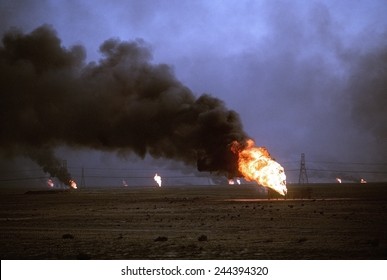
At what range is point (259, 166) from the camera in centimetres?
9694

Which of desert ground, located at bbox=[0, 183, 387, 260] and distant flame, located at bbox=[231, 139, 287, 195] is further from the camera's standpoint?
distant flame, located at bbox=[231, 139, 287, 195]

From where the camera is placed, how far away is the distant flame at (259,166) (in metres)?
96.4

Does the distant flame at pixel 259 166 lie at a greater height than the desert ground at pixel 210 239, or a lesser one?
greater

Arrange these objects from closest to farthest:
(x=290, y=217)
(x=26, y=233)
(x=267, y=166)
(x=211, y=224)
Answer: (x=26, y=233)
(x=211, y=224)
(x=290, y=217)
(x=267, y=166)

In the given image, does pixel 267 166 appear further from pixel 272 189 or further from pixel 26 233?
pixel 26 233

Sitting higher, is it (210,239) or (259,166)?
(259,166)

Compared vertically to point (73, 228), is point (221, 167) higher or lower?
higher

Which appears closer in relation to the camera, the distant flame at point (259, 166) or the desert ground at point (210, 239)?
the desert ground at point (210, 239)

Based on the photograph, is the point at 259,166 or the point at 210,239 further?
the point at 259,166

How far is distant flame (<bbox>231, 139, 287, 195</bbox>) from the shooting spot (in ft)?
316

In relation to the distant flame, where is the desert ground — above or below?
below

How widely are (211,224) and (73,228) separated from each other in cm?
1429

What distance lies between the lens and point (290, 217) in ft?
185
